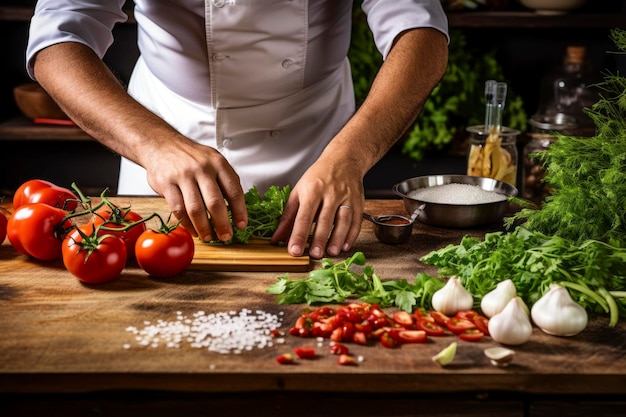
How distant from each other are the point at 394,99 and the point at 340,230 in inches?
16.7

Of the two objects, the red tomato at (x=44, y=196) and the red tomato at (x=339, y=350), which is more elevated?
the red tomato at (x=44, y=196)

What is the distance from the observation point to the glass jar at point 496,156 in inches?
89.3

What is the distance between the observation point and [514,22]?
342cm

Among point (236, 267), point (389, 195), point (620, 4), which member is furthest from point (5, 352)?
point (620, 4)

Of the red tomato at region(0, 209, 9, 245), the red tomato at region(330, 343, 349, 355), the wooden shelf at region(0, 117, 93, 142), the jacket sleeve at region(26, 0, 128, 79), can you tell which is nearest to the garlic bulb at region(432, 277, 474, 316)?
the red tomato at region(330, 343, 349, 355)

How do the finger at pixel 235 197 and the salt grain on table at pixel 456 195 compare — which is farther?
the salt grain on table at pixel 456 195

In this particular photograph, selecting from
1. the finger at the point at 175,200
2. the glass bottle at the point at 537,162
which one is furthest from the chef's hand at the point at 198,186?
the glass bottle at the point at 537,162

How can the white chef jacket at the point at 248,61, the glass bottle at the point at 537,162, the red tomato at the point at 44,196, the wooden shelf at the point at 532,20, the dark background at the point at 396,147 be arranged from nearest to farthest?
the red tomato at the point at 44,196
the white chef jacket at the point at 248,61
the glass bottle at the point at 537,162
the wooden shelf at the point at 532,20
the dark background at the point at 396,147

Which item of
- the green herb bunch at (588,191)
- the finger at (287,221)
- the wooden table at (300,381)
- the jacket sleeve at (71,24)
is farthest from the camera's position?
the jacket sleeve at (71,24)

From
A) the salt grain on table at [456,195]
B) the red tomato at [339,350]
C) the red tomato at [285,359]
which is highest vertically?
the salt grain on table at [456,195]

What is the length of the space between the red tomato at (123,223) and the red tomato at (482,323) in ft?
2.47

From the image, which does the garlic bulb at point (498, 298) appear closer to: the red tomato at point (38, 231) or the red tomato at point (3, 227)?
the red tomato at point (38, 231)

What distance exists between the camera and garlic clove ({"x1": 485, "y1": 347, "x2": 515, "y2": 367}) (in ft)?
3.98

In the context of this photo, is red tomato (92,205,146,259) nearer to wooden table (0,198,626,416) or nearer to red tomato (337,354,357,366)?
wooden table (0,198,626,416)
